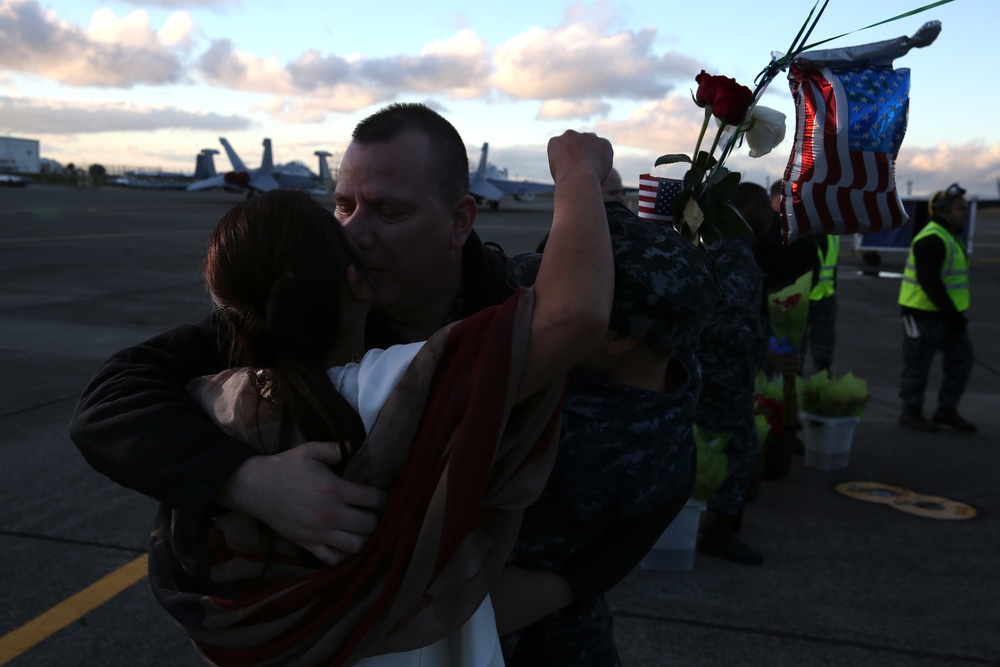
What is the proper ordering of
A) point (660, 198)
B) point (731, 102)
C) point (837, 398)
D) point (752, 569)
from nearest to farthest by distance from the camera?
point (731, 102)
point (660, 198)
point (752, 569)
point (837, 398)

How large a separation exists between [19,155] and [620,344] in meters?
118

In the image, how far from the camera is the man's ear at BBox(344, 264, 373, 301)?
138 cm

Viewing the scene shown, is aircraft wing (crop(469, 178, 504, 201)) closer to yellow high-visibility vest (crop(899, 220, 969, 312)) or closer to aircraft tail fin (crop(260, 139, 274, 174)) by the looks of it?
aircraft tail fin (crop(260, 139, 274, 174))

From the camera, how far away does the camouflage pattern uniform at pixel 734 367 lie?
4641 mm

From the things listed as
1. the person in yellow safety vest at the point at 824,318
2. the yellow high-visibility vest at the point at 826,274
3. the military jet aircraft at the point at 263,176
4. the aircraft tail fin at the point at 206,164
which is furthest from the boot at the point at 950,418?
the aircraft tail fin at the point at 206,164

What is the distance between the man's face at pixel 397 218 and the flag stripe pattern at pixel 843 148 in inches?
34.6

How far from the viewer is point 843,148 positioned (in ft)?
7.13

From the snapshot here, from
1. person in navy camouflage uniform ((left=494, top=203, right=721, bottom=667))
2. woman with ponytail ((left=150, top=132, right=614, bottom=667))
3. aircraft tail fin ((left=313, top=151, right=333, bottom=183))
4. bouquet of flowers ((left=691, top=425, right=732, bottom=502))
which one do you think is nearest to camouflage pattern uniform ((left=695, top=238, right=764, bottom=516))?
bouquet of flowers ((left=691, top=425, right=732, bottom=502))

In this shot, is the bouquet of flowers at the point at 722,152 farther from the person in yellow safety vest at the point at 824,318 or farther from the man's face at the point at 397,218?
the person in yellow safety vest at the point at 824,318

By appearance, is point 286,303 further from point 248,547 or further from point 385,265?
point 385,265

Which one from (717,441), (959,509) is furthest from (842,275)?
(717,441)

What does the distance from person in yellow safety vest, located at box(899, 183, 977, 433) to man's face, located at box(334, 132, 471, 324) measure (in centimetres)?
633

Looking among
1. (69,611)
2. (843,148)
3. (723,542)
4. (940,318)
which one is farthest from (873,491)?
(69,611)

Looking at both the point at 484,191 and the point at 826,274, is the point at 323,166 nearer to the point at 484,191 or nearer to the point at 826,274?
the point at 484,191
